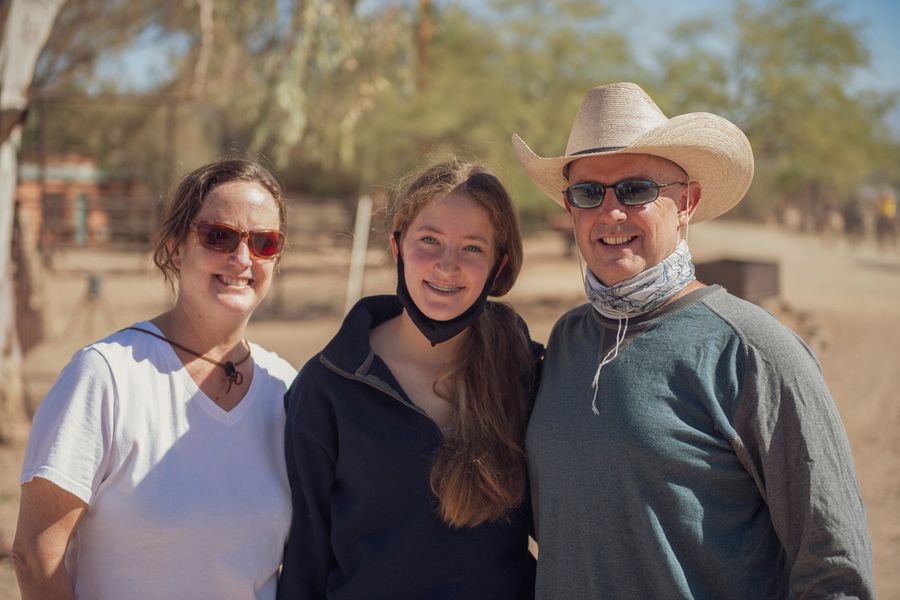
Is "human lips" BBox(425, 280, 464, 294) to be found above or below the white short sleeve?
above

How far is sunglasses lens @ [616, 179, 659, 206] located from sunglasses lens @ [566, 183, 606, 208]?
48 mm

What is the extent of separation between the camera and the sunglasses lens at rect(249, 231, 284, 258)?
7.75 feet

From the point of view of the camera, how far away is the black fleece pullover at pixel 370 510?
221 cm

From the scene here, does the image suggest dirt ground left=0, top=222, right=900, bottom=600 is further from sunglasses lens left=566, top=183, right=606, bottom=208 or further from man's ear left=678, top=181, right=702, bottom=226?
man's ear left=678, top=181, right=702, bottom=226

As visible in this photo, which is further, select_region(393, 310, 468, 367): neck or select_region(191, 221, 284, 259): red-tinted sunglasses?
select_region(393, 310, 468, 367): neck

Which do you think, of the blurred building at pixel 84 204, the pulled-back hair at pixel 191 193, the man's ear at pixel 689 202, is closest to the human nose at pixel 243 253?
the pulled-back hair at pixel 191 193

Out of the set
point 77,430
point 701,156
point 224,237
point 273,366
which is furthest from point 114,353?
point 701,156

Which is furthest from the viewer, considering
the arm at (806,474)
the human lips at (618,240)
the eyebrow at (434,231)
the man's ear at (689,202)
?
the eyebrow at (434,231)

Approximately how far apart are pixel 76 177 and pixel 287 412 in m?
23.3

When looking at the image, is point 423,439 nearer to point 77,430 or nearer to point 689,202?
point 77,430

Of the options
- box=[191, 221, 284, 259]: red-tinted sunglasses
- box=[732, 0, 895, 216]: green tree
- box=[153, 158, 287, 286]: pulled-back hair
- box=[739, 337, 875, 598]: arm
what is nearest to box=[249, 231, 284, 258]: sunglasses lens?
box=[191, 221, 284, 259]: red-tinted sunglasses

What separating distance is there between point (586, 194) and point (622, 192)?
0.09 meters

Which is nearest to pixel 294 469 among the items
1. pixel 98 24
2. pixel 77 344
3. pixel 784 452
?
pixel 784 452

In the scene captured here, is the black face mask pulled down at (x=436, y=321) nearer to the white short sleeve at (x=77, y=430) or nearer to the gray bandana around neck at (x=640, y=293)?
the gray bandana around neck at (x=640, y=293)
